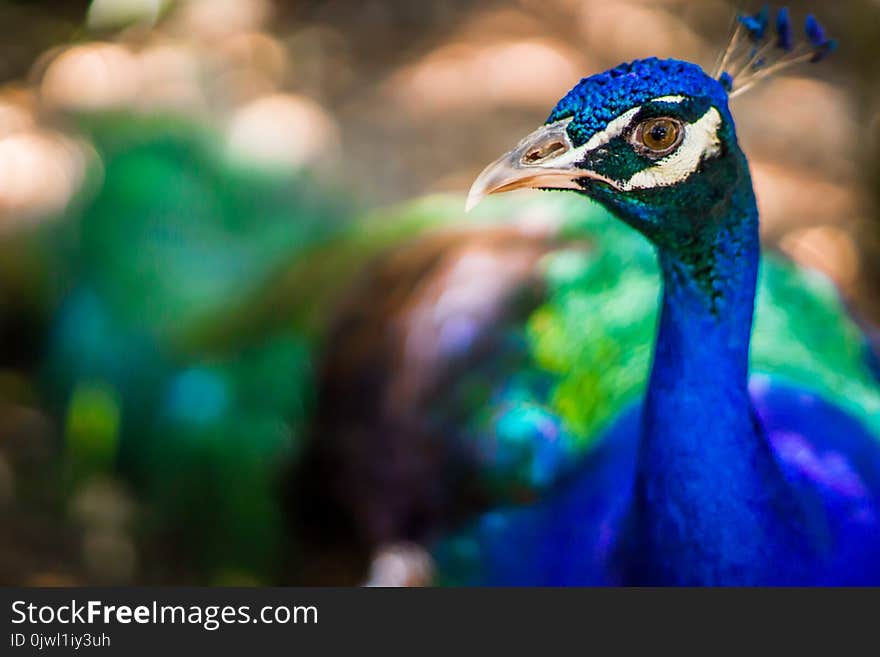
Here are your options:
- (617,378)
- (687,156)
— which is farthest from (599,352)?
(687,156)

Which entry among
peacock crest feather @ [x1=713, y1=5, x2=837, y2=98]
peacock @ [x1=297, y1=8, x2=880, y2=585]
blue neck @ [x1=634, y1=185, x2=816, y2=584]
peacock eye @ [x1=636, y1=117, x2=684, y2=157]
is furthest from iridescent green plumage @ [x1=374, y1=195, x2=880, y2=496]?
peacock eye @ [x1=636, y1=117, x2=684, y2=157]

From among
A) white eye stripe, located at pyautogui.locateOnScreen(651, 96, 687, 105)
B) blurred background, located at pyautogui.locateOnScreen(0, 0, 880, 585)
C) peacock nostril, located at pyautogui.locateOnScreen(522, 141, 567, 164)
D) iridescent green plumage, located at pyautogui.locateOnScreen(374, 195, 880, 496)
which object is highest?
blurred background, located at pyautogui.locateOnScreen(0, 0, 880, 585)

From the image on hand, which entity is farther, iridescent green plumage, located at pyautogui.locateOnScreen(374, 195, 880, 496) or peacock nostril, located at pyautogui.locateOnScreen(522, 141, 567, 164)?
iridescent green plumage, located at pyautogui.locateOnScreen(374, 195, 880, 496)

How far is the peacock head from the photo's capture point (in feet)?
3.61

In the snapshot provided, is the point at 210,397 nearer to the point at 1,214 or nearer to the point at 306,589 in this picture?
the point at 306,589

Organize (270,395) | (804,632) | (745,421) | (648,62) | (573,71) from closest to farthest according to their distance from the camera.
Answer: (648,62) → (745,421) → (804,632) → (270,395) → (573,71)

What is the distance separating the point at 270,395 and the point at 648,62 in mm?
1196

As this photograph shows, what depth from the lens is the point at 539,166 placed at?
113 cm

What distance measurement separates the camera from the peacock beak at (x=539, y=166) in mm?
1125

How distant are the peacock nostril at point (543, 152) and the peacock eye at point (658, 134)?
88 millimetres

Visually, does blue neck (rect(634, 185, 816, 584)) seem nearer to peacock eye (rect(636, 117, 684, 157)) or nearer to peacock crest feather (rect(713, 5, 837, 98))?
peacock eye (rect(636, 117, 684, 157))

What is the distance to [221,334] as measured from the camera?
7.13 feet

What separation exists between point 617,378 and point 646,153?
0.63 m

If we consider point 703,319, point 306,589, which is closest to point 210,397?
point 306,589
